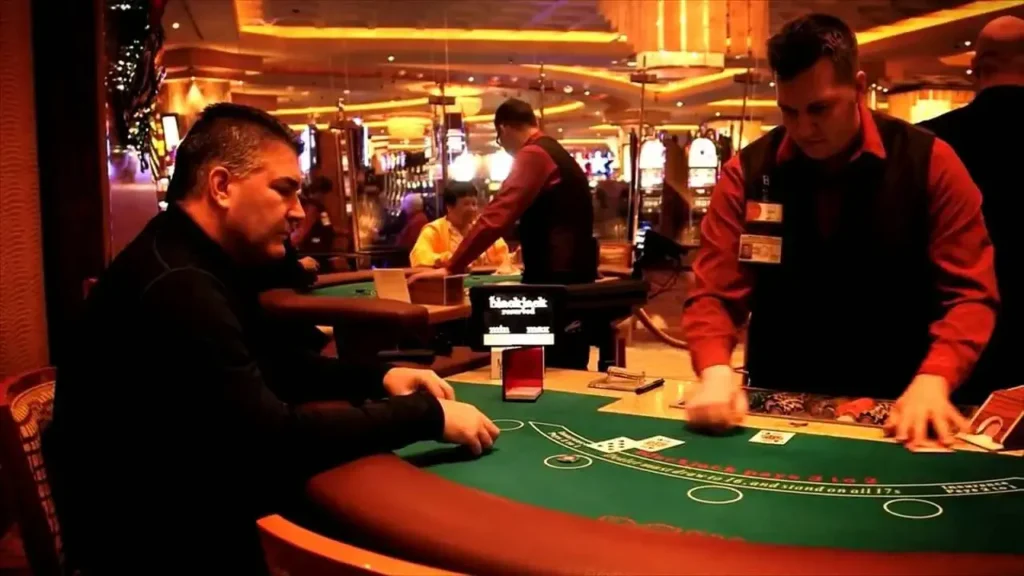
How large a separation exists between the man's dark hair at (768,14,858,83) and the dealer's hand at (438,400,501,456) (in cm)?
89

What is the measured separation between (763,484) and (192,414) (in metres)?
0.91

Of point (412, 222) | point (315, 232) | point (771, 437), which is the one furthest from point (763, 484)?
point (315, 232)

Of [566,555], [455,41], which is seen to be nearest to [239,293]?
[566,555]

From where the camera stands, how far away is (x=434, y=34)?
11.1 metres

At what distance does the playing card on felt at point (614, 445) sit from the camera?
1828 mm

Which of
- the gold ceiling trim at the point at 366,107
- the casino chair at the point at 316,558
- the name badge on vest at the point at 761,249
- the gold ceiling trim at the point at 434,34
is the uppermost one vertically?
the gold ceiling trim at the point at 434,34

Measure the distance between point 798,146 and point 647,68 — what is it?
565 centimetres

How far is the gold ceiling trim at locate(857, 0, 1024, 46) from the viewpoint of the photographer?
31.2 ft

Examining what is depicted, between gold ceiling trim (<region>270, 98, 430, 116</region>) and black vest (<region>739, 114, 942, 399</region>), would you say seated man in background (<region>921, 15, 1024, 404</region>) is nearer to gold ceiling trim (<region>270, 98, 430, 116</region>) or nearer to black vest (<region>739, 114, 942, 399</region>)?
black vest (<region>739, 114, 942, 399</region>)

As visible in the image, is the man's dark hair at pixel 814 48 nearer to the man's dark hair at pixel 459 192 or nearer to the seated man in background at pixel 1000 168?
the seated man in background at pixel 1000 168

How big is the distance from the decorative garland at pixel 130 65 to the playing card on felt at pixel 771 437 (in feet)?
9.93

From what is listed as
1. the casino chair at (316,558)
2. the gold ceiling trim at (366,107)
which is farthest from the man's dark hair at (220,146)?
the gold ceiling trim at (366,107)

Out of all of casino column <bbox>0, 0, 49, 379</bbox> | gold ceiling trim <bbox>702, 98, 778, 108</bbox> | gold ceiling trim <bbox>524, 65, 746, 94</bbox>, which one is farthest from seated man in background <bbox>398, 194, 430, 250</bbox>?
gold ceiling trim <bbox>702, 98, 778, 108</bbox>

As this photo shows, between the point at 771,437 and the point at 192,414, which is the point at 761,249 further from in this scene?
the point at 192,414
